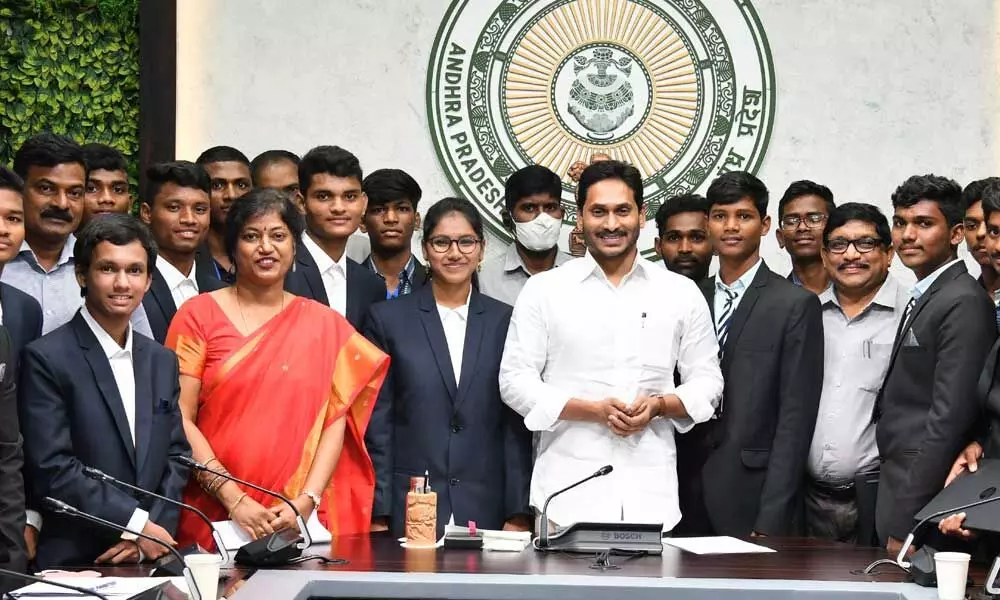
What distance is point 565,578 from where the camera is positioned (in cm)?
306

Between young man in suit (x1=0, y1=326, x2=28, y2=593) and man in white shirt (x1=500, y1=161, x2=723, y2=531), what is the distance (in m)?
1.50

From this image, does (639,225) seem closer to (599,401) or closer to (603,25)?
(599,401)

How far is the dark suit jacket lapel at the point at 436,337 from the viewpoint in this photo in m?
4.28

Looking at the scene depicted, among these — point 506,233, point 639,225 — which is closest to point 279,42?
point 506,233

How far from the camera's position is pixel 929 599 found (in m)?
2.88

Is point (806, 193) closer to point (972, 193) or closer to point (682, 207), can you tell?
point (682, 207)

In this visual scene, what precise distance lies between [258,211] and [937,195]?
2165mm

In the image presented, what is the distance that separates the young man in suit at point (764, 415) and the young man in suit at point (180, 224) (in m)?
1.76

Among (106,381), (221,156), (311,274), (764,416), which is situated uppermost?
(221,156)

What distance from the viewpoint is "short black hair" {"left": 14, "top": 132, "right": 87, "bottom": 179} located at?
4.38m

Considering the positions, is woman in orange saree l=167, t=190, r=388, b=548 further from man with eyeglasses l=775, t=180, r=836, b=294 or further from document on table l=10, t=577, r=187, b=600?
man with eyeglasses l=775, t=180, r=836, b=294

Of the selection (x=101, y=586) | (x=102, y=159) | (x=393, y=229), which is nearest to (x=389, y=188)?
(x=393, y=229)

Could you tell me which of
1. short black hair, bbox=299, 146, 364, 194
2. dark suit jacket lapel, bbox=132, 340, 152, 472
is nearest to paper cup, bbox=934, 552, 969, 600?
dark suit jacket lapel, bbox=132, 340, 152, 472

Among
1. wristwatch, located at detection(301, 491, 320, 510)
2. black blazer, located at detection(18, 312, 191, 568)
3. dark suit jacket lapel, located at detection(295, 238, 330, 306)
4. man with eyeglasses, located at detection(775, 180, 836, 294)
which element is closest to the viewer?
black blazer, located at detection(18, 312, 191, 568)
